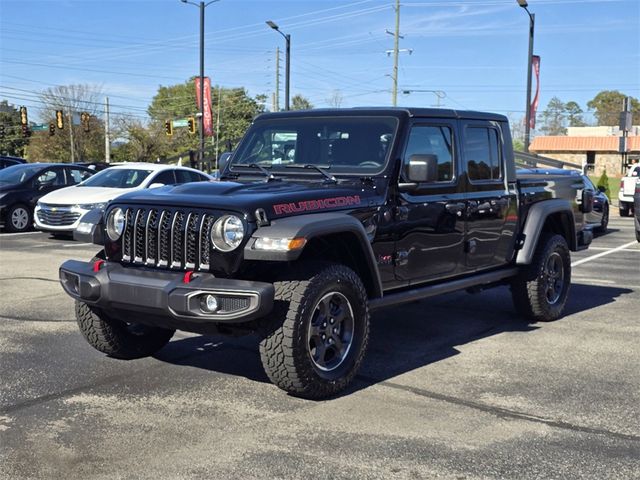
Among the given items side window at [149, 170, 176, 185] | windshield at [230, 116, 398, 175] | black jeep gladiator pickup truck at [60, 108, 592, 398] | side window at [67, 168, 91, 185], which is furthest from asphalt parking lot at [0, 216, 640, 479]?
side window at [67, 168, 91, 185]

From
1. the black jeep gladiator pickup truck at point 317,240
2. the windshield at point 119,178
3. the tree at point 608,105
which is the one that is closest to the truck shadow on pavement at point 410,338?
the black jeep gladiator pickup truck at point 317,240

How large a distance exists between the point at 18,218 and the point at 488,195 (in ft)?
42.0

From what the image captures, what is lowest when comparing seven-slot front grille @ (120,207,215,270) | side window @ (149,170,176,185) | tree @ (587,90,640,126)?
seven-slot front grille @ (120,207,215,270)

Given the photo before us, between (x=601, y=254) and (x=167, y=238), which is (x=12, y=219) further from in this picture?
(x=167, y=238)

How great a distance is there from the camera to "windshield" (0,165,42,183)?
1712 centimetres

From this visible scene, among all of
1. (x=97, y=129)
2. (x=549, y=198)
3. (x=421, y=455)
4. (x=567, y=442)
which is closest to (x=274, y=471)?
(x=421, y=455)

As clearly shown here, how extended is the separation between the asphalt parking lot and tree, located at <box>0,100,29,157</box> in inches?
3121

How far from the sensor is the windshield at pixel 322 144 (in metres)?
5.81

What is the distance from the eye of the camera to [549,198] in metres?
7.75

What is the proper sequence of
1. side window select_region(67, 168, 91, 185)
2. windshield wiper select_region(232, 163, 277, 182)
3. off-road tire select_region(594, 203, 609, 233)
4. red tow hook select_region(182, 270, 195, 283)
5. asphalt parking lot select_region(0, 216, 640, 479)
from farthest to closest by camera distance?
off-road tire select_region(594, 203, 609, 233)
side window select_region(67, 168, 91, 185)
windshield wiper select_region(232, 163, 277, 182)
red tow hook select_region(182, 270, 195, 283)
asphalt parking lot select_region(0, 216, 640, 479)

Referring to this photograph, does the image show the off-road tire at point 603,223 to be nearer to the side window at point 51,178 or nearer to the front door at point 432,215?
the side window at point 51,178

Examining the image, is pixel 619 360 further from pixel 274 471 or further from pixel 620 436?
pixel 274 471

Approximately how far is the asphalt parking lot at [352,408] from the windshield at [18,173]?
1056 cm

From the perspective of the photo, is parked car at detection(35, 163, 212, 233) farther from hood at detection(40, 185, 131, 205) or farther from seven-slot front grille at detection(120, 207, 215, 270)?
seven-slot front grille at detection(120, 207, 215, 270)
